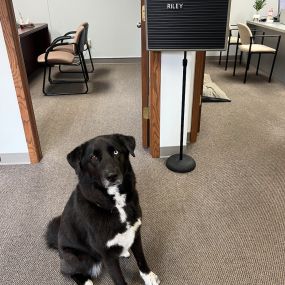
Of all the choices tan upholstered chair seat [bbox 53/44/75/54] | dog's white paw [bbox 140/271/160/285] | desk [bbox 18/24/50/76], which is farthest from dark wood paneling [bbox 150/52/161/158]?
desk [bbox 18/24/50/76]

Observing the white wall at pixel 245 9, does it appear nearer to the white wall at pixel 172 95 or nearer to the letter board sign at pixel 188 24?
the white wall at pixel 172 95

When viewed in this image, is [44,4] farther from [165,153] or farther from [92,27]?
[165,153]

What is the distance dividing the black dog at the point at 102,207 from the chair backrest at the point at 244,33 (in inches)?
145

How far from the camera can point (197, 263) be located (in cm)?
154

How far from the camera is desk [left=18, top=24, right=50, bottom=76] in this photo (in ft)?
15.4

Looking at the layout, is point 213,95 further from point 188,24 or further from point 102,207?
point 102,207

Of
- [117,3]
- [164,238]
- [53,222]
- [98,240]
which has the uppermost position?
[117,3]

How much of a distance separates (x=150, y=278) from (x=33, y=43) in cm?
485

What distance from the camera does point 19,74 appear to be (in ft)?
7.07

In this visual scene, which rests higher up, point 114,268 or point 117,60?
point 114,268

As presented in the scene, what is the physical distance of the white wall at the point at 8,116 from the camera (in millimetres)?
2121

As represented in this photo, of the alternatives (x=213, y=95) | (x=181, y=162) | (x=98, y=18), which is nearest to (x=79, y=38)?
(x=98, y=18)

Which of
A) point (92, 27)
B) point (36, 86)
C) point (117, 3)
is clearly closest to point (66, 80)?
point (36, 86)

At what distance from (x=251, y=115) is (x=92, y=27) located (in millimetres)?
3676
